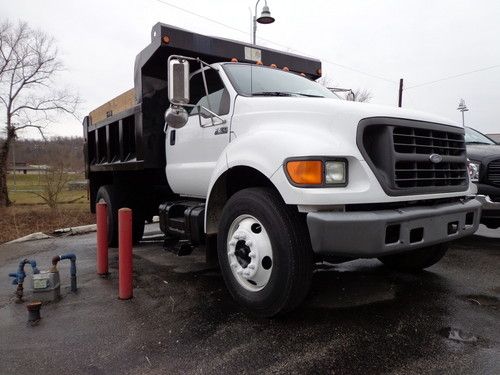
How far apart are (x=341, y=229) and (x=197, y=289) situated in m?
2.02

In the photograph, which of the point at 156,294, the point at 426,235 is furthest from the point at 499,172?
the point at 156,294

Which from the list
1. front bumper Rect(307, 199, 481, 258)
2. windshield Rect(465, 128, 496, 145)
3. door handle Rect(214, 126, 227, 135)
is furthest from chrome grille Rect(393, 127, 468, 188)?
windshield Rect(465, 128, 496, 145)

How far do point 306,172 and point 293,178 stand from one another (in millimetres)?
101

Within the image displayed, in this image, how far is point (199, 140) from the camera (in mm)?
4359

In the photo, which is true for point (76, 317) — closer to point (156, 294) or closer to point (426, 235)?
point (156, 294)

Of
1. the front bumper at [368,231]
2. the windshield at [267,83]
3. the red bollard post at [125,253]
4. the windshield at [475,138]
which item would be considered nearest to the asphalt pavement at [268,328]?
the red bollard post at [125,253]

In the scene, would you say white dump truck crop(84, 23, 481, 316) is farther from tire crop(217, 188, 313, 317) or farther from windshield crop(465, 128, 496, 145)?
windshield crop(465, 128, 496, 145)

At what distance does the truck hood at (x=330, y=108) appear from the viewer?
2957 millimetres

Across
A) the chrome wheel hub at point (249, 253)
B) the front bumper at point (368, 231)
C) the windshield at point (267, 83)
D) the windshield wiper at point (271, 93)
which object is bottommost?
the chrome wheel hub at point (249, 253)

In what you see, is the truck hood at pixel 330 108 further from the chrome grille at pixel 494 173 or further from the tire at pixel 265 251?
the chrome grille at pixel 494 173

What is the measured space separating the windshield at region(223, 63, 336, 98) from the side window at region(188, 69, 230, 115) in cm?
16

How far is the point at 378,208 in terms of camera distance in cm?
290

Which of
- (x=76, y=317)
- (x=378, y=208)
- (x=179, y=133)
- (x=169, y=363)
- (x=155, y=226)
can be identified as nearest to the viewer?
(x=169, y=363)

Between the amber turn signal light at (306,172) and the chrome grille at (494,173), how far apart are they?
3.83 meters
